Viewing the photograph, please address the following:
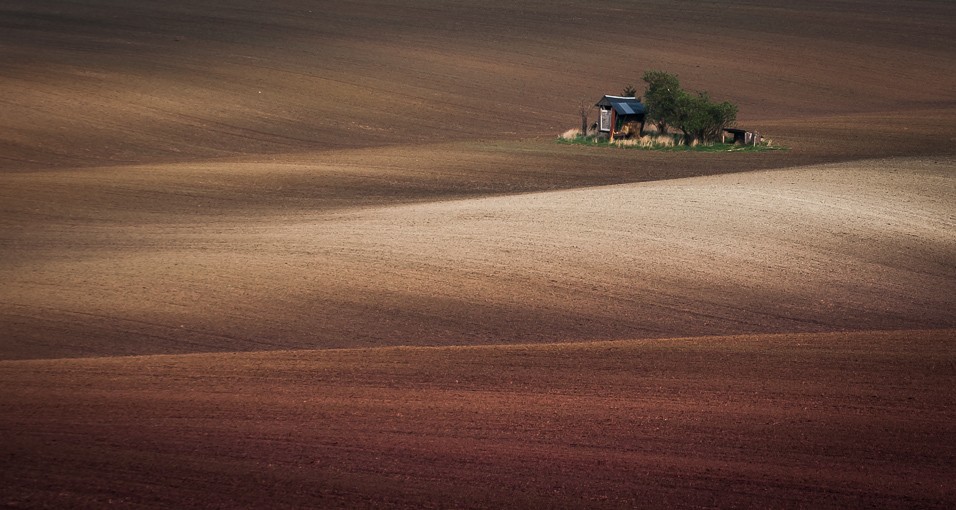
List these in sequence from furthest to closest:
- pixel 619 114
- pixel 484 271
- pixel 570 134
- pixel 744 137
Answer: pixel 570 134 → pixel 619 114 → pixel 744 137 → pixel 484 271

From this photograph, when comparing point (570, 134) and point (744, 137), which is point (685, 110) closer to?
point (744, 137)

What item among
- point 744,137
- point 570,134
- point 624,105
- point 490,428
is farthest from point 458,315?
point 570,134

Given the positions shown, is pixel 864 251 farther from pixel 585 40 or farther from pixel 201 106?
pixel 585 40

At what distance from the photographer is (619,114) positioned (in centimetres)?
3566

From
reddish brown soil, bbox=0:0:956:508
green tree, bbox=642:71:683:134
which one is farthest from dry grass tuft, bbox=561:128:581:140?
green tree, bbox=642:71:683:134

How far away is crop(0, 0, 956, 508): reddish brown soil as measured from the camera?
7.77 meters

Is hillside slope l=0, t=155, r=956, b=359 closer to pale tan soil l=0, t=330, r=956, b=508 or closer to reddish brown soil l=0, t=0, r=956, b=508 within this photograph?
reddish brown soil l=0, t=0, r=956, b=508

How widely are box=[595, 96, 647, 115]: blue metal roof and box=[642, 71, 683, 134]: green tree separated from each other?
44 centimetres

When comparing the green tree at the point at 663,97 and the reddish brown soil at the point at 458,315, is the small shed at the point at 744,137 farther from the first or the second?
the green tree at the point at 663,97

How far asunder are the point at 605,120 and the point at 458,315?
24.0m

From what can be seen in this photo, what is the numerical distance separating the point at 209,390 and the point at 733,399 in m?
4.79

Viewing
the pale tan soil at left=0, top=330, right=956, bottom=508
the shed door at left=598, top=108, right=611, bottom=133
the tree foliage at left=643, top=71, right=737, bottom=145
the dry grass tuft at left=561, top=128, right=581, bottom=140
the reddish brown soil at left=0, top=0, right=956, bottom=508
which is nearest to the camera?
the pale tan soil at left=0, top=330, right=956, bottom=508

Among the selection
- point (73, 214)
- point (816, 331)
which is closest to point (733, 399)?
point (816, 331)

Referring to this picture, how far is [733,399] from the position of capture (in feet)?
31.4
